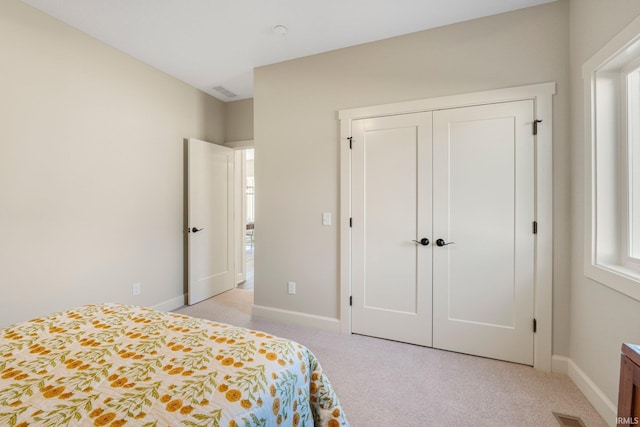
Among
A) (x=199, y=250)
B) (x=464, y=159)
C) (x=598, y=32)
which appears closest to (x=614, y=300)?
(x=464, y=159)

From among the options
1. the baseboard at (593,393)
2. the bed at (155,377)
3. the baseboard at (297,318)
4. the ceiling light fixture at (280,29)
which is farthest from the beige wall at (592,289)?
the ceiling light fixture at (280,29)

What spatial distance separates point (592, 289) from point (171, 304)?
3.84 m

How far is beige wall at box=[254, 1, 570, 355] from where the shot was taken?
80.2 inches

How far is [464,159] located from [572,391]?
1729mm

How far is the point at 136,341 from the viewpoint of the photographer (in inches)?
47.8

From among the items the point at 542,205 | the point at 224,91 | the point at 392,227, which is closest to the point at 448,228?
the point at 392,227

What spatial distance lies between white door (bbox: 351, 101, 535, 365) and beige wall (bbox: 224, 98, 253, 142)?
1.98 m

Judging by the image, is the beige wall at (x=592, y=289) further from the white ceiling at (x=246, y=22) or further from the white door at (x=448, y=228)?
the white ceiling at (x=246, y=22)

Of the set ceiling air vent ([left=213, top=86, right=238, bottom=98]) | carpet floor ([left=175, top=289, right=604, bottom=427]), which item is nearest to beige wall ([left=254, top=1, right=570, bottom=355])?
carpet floor ([left=175, top=289, right=604, bottom=427])

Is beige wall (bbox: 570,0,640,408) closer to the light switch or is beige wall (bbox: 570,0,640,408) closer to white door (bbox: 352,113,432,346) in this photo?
white door (bbox: 352,113,432,346)

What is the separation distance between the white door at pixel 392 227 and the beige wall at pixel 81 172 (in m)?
2.21

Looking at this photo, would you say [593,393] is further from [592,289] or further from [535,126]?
[535,126]

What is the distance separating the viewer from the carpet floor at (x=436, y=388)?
5.27ft

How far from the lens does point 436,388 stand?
1.87 metres
